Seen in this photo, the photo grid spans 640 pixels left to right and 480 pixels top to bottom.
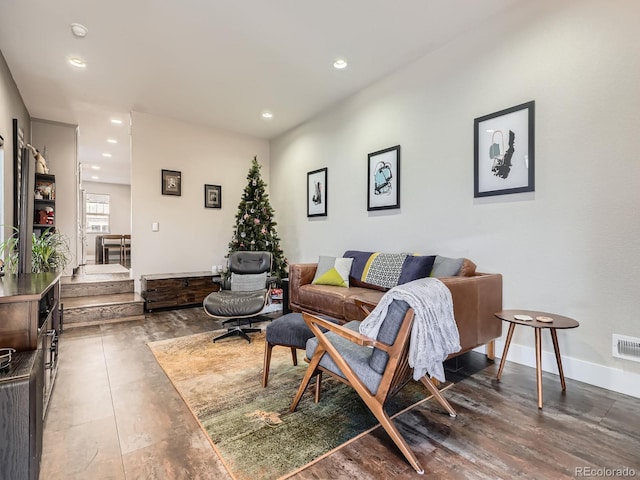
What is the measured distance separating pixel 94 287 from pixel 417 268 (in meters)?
4.65

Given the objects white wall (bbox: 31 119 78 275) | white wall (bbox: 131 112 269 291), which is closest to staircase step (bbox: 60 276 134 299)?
white wall (bbox: 131 112 269 291)

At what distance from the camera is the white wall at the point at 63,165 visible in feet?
18.1

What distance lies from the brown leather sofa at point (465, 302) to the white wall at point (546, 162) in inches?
9.4

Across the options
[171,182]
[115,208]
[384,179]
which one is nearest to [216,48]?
[384,179]

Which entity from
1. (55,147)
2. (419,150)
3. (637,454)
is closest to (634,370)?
(637,454)

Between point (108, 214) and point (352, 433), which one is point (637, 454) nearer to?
point (352, 433)

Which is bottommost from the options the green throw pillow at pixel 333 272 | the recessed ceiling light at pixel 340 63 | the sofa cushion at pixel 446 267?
the green throw pillow at pixel 333 272

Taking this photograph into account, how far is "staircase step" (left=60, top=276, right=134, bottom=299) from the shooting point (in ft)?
15.6

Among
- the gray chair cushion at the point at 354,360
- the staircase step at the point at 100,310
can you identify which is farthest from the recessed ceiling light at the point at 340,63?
the staircase step at the point at 100,310

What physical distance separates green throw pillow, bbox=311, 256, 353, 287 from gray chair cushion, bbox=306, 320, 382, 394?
5.98ft

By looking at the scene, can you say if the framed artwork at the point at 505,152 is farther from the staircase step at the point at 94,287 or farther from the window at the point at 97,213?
the window at the point at 97,213

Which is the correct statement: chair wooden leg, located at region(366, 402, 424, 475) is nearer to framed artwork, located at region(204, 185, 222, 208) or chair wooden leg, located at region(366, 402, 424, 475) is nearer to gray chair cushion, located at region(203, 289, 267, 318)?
gray chair cushion, located at region(203, 289, 267, 318)

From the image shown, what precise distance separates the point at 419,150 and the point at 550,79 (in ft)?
4.21

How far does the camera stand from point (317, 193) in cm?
511
